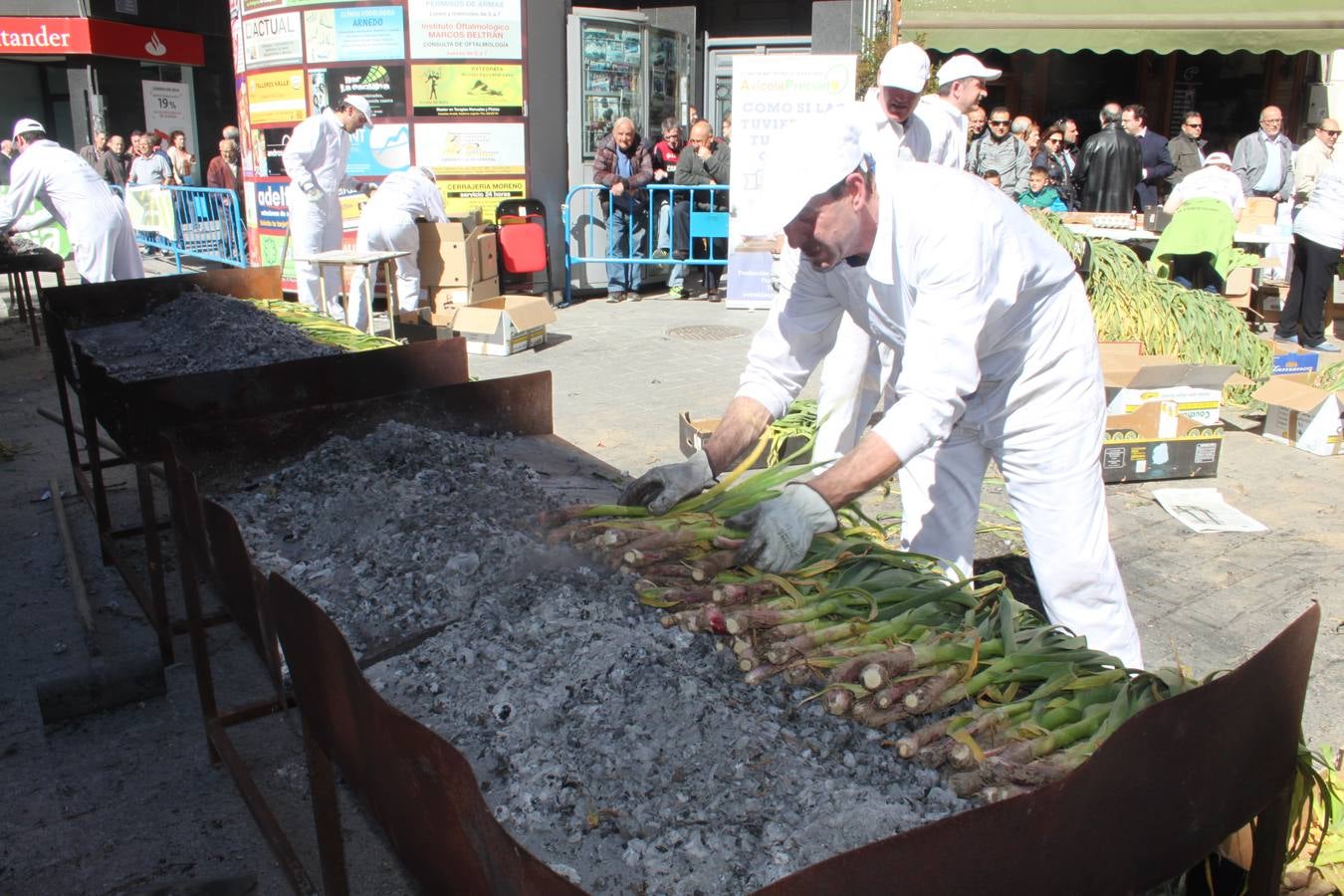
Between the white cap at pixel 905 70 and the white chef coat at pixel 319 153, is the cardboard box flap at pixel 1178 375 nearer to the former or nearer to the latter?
the white cap at pixel 905 70

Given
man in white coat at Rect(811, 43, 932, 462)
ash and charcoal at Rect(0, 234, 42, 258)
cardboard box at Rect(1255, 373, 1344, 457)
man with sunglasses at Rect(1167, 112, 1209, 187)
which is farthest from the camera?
man with sunglasses at Rect(1167, 112, 1209, 187)

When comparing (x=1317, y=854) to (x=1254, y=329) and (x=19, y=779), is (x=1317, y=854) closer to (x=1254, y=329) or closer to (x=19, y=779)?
(x=19, y=779)

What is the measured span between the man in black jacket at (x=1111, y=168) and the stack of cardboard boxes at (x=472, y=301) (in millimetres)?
6215

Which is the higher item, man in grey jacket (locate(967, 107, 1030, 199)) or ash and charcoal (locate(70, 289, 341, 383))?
man in grey jacket (locate(967, 107, 1030, 199))

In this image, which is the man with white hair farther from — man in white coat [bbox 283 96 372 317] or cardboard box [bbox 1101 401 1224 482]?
man in white coat [bbox 283 96 372 317]

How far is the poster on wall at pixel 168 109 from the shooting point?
18.5 meters

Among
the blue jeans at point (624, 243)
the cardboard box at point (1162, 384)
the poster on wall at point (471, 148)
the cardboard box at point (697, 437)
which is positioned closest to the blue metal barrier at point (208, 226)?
the poster on wall at point (471, 148)

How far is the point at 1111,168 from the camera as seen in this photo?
11.2m

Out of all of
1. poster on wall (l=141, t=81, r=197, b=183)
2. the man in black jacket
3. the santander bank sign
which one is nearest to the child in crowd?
the man in black jacket

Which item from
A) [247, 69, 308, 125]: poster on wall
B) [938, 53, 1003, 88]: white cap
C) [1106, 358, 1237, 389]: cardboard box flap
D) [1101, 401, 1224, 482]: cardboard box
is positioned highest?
[247, 69, 308, 125]: poster on wall

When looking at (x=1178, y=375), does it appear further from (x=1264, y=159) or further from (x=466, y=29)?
(x=466, y=29)

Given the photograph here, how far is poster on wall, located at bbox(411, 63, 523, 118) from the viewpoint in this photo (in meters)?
10.6

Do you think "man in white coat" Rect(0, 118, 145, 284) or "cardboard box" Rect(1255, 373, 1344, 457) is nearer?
"cardboard box" Rect(1255, 373, 1344, 457)

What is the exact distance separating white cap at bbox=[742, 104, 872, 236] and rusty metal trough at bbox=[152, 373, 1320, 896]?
137cm
